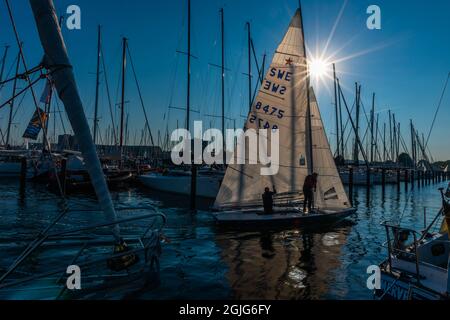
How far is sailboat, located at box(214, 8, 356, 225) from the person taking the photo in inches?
698

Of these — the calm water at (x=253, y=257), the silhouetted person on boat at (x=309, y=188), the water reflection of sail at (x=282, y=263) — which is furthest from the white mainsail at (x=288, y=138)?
the water reflection of sail at (x=282, y=263)

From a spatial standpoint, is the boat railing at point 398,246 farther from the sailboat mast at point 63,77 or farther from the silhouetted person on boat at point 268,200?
the silhouetted person on boat at point 268,200

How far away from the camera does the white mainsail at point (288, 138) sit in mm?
17766

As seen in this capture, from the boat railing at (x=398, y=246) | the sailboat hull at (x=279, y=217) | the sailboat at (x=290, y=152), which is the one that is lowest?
the sailboat hull at (x=279, y=217)

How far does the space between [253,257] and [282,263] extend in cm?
115

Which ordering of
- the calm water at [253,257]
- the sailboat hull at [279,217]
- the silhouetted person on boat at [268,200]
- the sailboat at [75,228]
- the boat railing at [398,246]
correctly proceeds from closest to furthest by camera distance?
1. the sailboat at [75,228]
2. the boat railing at [398,246]
3. the calm water at [253,257]
4. the sailboat hull at [279,217]
5. the silhouetted person on boat at [268,200]

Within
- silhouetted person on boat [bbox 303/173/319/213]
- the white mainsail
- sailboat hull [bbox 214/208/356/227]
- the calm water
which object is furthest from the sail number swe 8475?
the calm water

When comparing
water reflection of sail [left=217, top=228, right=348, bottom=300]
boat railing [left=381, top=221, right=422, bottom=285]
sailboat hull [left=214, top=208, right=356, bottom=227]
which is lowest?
water reflection of sail [left=217, top=228, right=348, bottom=300]

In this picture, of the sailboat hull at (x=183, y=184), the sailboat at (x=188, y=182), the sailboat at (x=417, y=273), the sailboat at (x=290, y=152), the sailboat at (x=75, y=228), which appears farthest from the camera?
the sailboat hull at (x=183, y=184)

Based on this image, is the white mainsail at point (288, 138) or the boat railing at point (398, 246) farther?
the white mainsail at point (288, 138)

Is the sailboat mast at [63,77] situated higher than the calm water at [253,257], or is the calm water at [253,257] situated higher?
the sailboat mast at [63,77]

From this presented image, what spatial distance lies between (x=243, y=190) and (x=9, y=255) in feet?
35.0

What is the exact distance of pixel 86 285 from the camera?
743 cm

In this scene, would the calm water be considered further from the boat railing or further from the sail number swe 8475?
the sail number swe 8475
